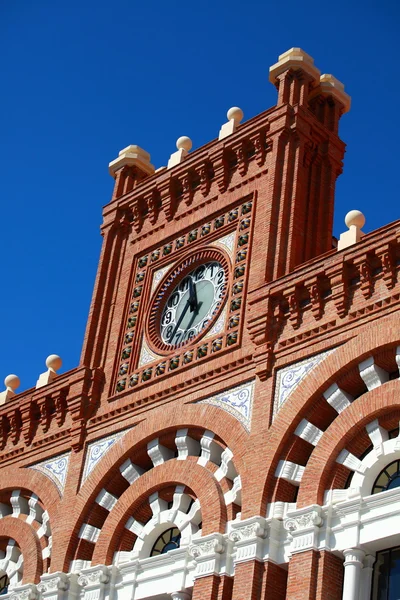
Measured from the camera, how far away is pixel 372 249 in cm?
2152

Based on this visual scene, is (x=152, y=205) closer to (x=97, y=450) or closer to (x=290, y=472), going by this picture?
(x=97, y=450)

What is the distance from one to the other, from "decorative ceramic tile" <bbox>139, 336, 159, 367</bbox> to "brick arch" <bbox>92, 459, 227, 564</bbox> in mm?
2694

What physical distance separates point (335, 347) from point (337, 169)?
19.2 ft

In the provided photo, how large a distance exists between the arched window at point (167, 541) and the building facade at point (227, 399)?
0.04 metres

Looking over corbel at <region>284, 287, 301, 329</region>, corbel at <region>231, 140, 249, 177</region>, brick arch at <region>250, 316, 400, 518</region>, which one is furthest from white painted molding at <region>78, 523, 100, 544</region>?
corbel at <region>231, 140, 249, 177</region>

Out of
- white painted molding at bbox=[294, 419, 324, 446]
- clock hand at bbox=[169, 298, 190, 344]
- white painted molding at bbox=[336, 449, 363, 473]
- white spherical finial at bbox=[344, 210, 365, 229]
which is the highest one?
white spherical finial at bbox=[344, 210, 365, 229]

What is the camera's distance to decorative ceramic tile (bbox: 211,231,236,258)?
83.0ft

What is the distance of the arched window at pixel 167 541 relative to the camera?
22922 mm

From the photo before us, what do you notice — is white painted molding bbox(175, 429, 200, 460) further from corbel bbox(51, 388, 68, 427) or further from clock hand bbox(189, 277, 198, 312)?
corbel bbox(51, 388, 68, 427)

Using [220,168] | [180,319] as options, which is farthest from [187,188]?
[180,319]

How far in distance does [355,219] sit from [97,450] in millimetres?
6898

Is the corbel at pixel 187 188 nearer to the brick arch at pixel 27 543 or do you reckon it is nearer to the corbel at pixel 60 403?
the corbel at pixel 60 403

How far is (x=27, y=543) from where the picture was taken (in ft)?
84.4

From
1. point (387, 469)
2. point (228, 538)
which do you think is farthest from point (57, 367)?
point (387, 469)
